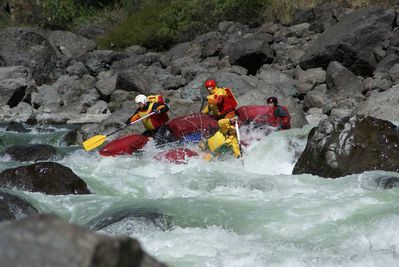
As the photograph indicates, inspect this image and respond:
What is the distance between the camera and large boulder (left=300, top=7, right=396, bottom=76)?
50.9 feet

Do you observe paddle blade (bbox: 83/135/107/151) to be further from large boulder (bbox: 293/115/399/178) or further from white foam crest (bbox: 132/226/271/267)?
white foam crest (bbox: 132/226/271/267)

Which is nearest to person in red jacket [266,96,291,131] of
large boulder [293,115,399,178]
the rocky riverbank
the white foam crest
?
the rocky riverbank

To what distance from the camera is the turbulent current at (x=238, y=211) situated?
475 centimetres

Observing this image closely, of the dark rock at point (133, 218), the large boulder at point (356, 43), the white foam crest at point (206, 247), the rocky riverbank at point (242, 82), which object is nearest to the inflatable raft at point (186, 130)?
the rocky riverbank at point (242, 82)

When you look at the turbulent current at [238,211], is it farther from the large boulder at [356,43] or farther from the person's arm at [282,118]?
the large boulder at [356,43]

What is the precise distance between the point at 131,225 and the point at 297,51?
12.8m

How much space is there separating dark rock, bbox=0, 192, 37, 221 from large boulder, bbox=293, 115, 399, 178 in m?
3.57

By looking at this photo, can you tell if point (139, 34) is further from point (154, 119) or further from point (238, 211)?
point (238, 211)

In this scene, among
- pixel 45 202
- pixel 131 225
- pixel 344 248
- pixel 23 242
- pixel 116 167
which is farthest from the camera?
pixel 116 167

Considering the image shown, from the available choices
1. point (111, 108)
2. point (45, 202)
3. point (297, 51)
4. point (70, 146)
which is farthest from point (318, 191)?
point (297, 51)

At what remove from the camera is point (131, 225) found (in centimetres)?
556

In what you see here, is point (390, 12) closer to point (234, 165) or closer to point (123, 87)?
point (123, 87)

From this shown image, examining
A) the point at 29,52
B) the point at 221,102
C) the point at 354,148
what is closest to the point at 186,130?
the point at 221,102

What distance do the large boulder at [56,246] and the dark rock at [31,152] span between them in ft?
29.1
